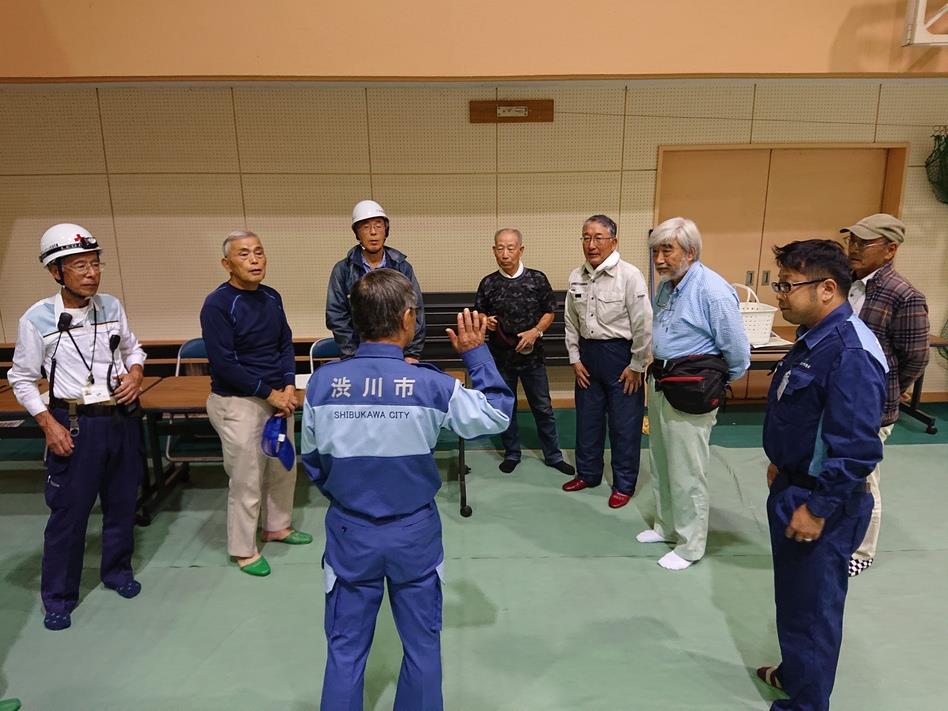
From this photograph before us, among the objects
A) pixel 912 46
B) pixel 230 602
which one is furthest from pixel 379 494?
pixel 912 46

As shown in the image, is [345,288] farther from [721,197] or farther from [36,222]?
[721,197]

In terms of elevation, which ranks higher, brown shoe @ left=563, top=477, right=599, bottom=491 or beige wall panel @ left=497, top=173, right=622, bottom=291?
beige wall panel @ left=497, top=173, right=622, bottom=291

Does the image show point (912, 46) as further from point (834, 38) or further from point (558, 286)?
point (558, 286)

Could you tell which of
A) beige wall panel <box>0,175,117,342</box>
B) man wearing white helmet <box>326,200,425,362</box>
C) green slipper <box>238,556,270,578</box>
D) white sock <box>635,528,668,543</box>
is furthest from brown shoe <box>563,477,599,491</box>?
beige wall panel <box>0,175,117,342</box>

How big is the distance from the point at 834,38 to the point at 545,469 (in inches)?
135

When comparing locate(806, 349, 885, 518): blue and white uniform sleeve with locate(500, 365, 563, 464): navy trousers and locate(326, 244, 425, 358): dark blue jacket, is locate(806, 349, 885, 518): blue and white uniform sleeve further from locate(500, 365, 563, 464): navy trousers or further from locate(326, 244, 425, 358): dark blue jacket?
locate(500, 365, 563, 464): navy trousers

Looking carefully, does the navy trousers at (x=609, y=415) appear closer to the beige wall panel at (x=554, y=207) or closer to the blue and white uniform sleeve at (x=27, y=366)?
the beige wall panel at (x=554, y=207)

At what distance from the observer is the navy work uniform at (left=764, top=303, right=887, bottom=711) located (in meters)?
1.96

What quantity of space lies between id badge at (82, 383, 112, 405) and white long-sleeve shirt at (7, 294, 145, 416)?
0.08 feet

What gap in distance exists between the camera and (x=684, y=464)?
332 centimetres

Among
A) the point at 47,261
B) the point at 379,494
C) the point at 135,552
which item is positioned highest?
the point at 47,261

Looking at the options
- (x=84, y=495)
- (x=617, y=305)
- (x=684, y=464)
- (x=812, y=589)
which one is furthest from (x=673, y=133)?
(x=84, y=495)

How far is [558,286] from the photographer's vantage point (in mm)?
5922

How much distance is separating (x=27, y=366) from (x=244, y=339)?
3.07 ft
